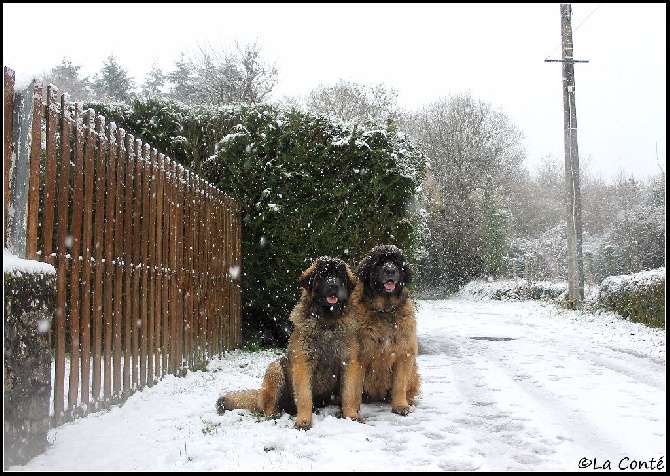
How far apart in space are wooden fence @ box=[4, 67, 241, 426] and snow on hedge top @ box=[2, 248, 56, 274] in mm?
138

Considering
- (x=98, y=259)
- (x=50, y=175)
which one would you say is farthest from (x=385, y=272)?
(x=50, y=175)

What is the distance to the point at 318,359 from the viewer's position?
476 centimetres

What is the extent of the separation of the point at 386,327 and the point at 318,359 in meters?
0.79

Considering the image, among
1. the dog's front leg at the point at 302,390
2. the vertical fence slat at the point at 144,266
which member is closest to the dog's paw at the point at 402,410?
the dog's front leg at the point at 302,390

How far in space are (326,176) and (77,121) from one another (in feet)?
16.4

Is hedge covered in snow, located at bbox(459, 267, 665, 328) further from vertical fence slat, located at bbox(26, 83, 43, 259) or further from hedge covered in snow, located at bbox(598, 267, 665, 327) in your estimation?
vertical fence slat, located at bbox(26, 83, 43, 259)

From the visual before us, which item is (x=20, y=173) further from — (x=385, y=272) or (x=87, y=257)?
(x=385, y=272)

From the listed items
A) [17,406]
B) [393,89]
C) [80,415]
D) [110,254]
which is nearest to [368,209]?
[110,254]

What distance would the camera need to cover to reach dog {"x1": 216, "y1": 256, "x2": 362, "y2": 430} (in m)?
4.74

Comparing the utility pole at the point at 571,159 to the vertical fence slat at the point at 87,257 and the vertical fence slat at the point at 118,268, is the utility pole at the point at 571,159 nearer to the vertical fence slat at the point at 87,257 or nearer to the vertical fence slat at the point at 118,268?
the vertical fence slat at the point at 118,268

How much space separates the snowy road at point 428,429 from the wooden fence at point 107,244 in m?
0.39

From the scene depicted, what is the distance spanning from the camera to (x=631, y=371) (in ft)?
23.9

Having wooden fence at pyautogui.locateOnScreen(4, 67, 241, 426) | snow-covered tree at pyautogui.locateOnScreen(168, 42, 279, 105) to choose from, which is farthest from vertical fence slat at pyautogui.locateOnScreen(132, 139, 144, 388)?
snow-covered tree at pyautogui.locateOnScreen(168, 42, 279, 105)

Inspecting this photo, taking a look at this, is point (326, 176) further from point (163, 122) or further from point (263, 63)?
point (263, 63)
